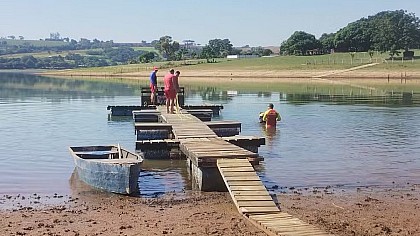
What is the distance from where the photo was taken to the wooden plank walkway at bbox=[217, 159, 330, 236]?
11406 millimetres

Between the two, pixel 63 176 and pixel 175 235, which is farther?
pixel 63 176

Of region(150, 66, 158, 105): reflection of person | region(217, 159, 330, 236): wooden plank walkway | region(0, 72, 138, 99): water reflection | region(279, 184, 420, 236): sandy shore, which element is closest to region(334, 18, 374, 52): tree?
region(0, 72, 138, 99): water reflection

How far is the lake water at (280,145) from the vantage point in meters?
17.6

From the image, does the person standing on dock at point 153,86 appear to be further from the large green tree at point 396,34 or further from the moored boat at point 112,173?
the large green tree at point 396,34

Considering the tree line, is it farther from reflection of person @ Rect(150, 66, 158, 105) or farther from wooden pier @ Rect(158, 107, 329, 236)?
wooden pier @ Rect(158, 107, 329, 236)

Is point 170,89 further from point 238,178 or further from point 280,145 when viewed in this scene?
point 238,178

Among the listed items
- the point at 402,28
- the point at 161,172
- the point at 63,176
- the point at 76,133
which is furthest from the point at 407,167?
the point at 402,28

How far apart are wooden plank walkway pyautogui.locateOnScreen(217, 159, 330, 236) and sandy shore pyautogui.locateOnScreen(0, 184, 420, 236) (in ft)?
0.83

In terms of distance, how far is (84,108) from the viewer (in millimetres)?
43938

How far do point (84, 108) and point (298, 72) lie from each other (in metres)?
70.5

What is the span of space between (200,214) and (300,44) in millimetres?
149690

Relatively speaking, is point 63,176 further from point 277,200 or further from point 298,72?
point 298,72

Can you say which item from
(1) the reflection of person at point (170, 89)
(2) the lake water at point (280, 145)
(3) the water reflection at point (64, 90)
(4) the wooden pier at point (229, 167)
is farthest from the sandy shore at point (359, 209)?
(3) the water reflection at point (64, 90)

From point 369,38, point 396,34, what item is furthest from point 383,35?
point 369,38
